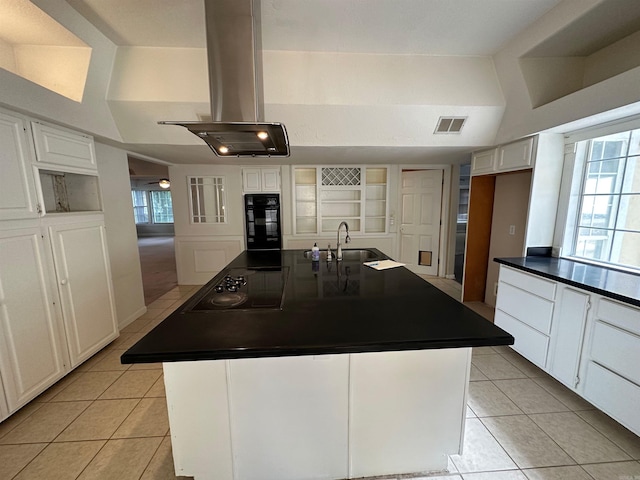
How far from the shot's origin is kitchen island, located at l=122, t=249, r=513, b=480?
1.09 m

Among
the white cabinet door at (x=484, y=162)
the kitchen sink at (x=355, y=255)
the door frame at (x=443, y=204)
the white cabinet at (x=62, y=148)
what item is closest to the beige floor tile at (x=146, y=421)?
the kitchen sink at (x=355, y=255)

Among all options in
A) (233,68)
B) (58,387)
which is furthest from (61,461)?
(233,68)

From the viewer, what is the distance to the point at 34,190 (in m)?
1.83

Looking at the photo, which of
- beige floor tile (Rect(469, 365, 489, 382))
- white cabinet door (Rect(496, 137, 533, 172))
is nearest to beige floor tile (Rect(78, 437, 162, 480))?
beige floor tile (Rect(469, 365, 489, 382))

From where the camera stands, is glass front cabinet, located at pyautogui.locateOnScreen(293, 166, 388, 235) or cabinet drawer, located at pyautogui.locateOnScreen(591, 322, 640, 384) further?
glass front cabinet, located at pyautogui.locateOnScreen(293, 166, 388, 235)


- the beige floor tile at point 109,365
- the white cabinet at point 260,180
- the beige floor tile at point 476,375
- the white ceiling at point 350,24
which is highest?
the white ceiling at point 350,24

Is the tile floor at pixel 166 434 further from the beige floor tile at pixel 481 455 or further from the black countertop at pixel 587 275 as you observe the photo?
the black countertop at pixel 587 275

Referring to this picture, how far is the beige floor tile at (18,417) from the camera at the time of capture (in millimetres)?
1641

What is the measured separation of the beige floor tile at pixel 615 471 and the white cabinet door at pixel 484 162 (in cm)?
255

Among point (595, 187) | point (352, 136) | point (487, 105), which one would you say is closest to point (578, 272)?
point (595, 187)

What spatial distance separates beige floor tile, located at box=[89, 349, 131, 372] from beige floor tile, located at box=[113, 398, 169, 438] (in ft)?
1.89

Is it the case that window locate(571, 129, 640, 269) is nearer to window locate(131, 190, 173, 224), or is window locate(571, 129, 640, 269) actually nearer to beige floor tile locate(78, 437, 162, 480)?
beige floor tile locate(78, 437, 162, 480)

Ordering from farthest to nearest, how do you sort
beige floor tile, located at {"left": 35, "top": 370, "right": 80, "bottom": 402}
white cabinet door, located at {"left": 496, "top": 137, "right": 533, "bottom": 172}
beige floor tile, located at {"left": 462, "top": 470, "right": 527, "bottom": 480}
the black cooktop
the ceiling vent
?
the ceiling vent < white cabinet door, located at {"left": 496, "top": 137, "right": 533, "bottom": 172} < beige floor tile, located at {"left": 35, "top": 370, "right": 80, "bottom": 402} < the black cooktop < beige floor tile, located at {"left": 462, "top": 470, "right": 527, "bottom": 480}

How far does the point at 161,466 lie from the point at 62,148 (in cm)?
237
